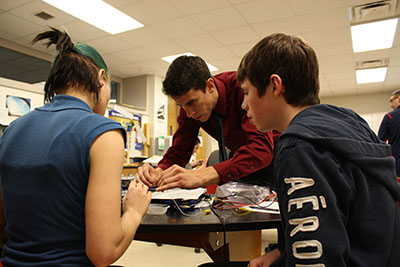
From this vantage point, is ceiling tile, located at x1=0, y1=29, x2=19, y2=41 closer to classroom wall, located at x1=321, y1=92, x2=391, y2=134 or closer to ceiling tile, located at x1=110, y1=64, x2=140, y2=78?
ceiling tile, located at x1=110, y1=64, x2=140, y2=78

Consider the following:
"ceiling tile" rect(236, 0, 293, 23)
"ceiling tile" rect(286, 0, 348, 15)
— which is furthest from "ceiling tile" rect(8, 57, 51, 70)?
"ceiling tile" rect(286, 0, 348, 15)

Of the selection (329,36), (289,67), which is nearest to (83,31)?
(329,36)

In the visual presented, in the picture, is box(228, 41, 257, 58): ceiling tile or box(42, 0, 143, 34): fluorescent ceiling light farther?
box(228, 41, 257, 58): ceiling tile

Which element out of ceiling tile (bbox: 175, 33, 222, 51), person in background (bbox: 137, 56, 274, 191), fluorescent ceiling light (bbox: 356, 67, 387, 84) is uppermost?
ceiling tile (bbox: 175, 33, 222, 51)

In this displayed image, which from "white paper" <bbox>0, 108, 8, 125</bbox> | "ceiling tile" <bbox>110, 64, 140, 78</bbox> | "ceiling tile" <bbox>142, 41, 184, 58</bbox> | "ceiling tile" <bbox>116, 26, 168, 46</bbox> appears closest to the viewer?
"white paper" <bbox>0, 108, 8, 125</bbox>

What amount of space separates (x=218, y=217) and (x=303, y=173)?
0.43 meters

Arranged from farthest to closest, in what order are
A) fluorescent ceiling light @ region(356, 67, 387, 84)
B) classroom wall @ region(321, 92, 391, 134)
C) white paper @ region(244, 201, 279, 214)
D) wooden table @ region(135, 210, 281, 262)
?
classroom wall @ region(321, 92, 391, 134), fluorescent ceiling light @ region(356, 67, 387, 84), white paper @ region(244, 201, 279, 214), wooden table @ region(135, 210, 281, 262)

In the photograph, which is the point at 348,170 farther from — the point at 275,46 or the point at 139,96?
the point at 139,96

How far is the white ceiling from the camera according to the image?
333cm

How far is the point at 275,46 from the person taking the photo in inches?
31.0

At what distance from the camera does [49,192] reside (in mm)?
706

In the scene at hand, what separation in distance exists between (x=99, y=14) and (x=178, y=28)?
1011 millimetres

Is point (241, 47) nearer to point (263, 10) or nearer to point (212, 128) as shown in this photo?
point (263, 10)

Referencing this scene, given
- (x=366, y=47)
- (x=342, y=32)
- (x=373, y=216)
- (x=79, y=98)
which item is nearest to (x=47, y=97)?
(x=79, y=98)
